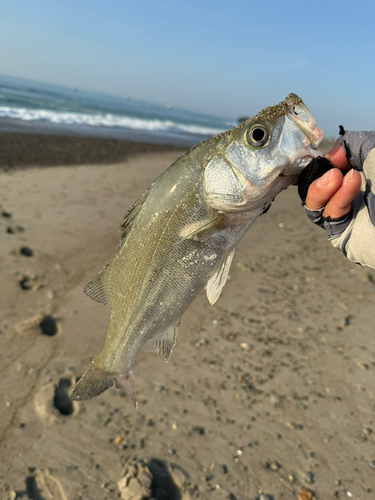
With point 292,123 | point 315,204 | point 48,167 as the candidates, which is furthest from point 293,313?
point 48,167

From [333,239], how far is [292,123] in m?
0.93

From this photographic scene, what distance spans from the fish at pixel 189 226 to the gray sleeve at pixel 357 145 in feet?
0.87

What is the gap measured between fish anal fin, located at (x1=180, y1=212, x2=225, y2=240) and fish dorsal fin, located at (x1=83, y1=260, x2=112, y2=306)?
654mm

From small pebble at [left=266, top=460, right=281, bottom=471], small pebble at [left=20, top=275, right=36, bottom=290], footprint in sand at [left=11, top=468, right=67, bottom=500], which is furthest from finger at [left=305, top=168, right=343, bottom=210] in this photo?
small pebble at [left=20, top=275, right=36, bottom=290]

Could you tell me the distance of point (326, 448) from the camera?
12.1 feet

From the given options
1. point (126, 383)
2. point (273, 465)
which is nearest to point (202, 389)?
point (273, 465)

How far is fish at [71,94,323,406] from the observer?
2104 millimetres

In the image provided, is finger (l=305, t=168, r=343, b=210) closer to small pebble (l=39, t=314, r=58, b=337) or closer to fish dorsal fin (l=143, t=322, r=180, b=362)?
fish dorsal fin (l=143, t=322, r=180, b=362)

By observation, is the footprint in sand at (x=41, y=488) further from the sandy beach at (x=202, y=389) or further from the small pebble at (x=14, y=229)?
the small pebble at (x=14, y=229)

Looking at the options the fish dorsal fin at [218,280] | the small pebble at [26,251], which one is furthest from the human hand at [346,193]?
the small pebble at [26,251]

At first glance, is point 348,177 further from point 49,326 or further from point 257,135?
point 49,326

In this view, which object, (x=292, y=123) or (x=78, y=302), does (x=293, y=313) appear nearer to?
(x=78, y=302)

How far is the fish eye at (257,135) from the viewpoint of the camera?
2.12 metres

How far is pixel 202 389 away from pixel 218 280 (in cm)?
224
